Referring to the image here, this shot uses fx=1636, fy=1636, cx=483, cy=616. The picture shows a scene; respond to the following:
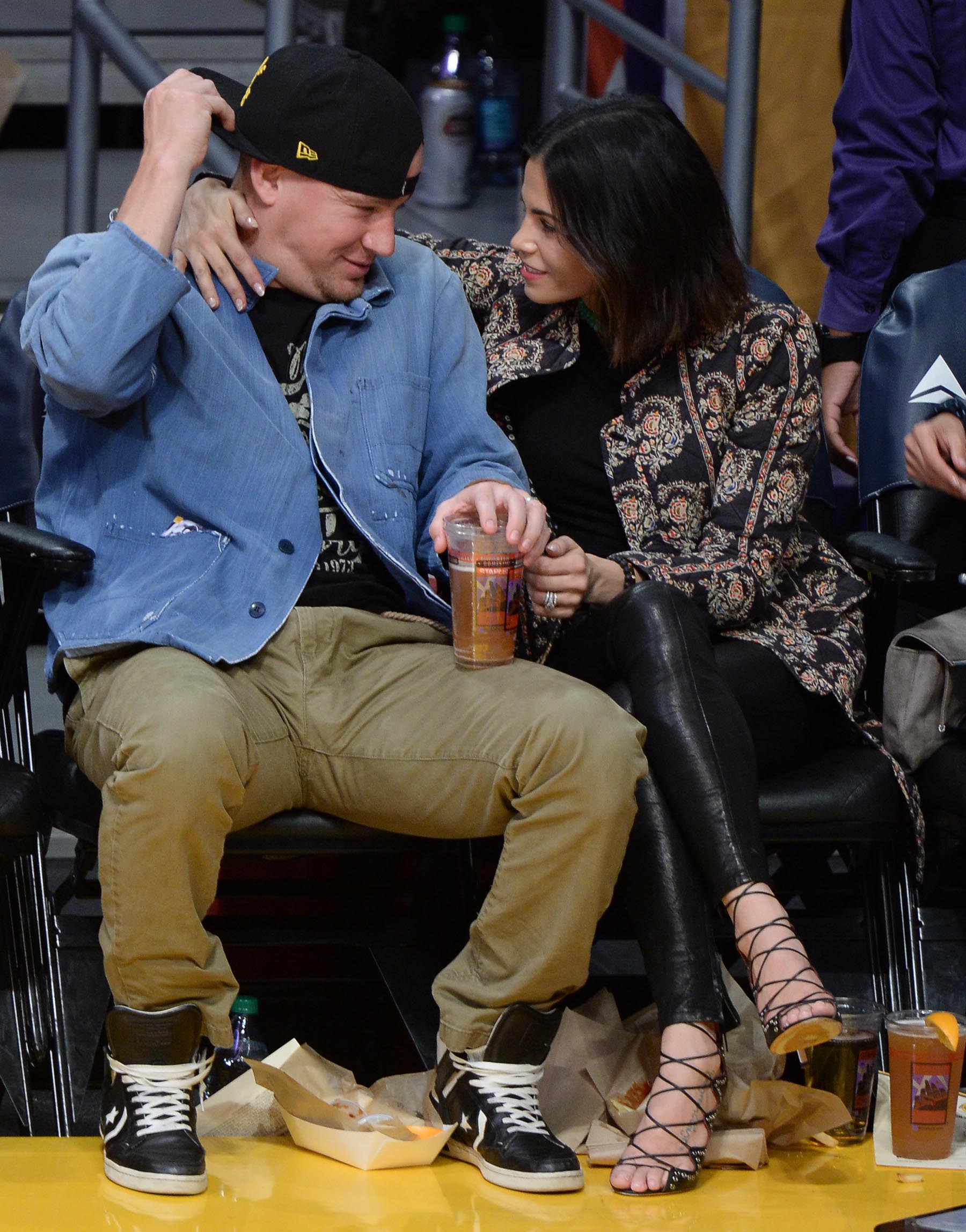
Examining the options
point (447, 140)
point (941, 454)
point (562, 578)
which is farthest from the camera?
point (447, 140)

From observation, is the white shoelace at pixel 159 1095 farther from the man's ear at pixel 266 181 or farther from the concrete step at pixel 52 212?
the concrete step at pixel 52 212

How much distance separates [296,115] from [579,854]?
1033 millimetres

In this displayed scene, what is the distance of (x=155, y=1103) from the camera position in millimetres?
1839

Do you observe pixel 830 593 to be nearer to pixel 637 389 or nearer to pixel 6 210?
pixel 637 389

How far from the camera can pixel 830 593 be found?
2.49 m

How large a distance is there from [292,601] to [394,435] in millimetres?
298

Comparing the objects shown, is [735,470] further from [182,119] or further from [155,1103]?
[155,1103]

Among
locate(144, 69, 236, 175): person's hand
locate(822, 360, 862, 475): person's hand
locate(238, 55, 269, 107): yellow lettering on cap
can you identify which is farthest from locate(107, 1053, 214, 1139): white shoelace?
locate(822, 360, 862, 475): person's hand

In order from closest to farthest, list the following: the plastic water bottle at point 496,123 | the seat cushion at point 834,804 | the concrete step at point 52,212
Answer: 1. the seat cushion at point 834,804
2. the concrete step at point 52,212
3. the plastic water bottle at point 496,123

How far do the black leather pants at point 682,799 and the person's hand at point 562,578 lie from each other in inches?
2.3

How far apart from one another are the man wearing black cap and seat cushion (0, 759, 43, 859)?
0.08m

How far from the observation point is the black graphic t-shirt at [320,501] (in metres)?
2.20

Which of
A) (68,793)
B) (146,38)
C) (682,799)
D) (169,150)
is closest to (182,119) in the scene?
(169,150)

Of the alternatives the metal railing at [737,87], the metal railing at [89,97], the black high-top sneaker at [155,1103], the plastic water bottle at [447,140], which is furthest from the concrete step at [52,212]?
the black high-top sneaker at [155,1103]
